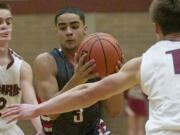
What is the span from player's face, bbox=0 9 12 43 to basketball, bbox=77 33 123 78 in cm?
129

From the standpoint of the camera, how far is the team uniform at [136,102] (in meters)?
9.38

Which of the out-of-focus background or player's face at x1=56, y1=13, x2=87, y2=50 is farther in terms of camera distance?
the out-of-focus background

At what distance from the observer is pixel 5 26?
5.05m

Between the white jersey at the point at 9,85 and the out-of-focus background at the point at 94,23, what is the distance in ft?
16.1

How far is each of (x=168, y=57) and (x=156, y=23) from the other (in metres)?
0.24

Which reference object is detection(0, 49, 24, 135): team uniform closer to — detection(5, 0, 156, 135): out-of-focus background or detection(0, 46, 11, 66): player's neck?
detection(0, 46, 11, 66): player's neck

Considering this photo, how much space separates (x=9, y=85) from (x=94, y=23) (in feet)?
16.8

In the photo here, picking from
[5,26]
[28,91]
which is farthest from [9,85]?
[5,26]

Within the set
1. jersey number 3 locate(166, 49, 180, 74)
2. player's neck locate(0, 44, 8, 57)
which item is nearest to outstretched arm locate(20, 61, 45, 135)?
player's neck locate(0, 44, 8, 57)

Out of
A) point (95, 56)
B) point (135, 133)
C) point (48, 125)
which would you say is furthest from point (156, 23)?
point (135, 133)

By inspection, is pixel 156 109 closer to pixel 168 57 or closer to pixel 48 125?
pixel 168 57

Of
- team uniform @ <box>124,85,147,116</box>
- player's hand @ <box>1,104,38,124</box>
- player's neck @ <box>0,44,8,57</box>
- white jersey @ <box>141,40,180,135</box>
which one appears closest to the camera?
white jersey @ <box>141,40,180,135</box>

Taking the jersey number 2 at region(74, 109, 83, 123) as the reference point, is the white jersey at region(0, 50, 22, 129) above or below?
above

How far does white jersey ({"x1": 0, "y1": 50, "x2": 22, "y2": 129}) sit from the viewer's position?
16.4 feet
